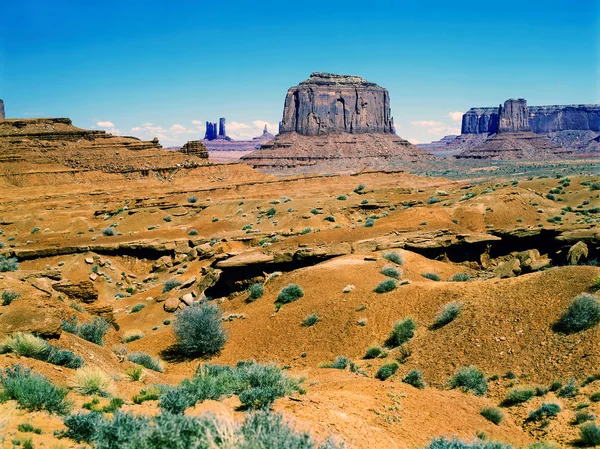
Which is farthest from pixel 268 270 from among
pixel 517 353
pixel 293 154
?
pixel 293 154

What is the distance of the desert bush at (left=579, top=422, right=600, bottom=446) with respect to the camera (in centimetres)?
728

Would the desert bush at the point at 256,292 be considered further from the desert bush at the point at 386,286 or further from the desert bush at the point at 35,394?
the desert bush at the point at 35,394

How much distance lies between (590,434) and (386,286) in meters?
8.80

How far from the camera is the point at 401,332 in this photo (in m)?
13.2

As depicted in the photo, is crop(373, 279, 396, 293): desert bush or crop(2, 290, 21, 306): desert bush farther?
crop(373, 279, 396, 293): desert bush

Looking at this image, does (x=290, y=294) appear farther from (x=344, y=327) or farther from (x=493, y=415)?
(x=493, y=415)

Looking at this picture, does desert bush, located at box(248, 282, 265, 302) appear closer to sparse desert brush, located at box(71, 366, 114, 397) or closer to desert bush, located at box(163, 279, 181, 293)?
desert bush, located at box(163, 279, 181, 293)

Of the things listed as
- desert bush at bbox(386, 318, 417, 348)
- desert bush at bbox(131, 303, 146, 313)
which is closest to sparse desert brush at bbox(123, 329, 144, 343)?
desert bush at bbox(131, 303, 146, 313)

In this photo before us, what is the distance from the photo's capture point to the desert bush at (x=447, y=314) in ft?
42.9

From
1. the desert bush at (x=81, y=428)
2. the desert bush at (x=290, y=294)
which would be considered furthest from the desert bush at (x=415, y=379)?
the desert bush at (x=290, y=294)

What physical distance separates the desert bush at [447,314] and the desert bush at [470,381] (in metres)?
2.49

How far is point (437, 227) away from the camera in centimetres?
2702

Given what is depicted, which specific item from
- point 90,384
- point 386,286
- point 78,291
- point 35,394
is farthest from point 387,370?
point 78,291

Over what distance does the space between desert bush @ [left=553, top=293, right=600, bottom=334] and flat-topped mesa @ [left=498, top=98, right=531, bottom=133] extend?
185535 mm
